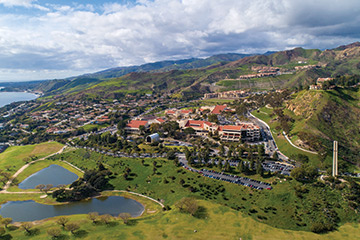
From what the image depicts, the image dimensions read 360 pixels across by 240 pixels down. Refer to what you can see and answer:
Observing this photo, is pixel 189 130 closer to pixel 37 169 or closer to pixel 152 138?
pixel 152 138

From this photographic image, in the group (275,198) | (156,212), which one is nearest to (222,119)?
(275,198)

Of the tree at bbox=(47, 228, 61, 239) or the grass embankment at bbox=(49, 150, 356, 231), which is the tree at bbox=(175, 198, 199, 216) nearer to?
the grass embankment at bbox=(49, 150, 356, 231)

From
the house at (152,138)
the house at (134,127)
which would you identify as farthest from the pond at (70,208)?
the house at (134,127)

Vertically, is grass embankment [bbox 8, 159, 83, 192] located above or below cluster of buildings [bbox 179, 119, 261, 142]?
below

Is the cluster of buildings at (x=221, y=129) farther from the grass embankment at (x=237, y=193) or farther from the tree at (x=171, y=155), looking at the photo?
the grass embankment at (x=237, y=193)

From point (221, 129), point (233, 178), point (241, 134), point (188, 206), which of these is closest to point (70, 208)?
point (188, 206)

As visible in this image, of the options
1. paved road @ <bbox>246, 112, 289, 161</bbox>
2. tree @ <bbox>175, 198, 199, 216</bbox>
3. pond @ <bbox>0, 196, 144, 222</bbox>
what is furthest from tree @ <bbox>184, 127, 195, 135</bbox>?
tree @ <bbox>175, 198, 199, 216</bbox>
